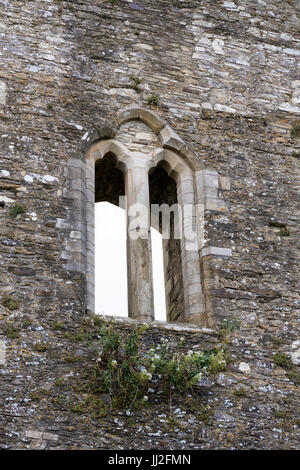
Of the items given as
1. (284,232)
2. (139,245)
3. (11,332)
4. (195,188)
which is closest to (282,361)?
(284,232)

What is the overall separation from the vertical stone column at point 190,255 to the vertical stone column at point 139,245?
382 mm

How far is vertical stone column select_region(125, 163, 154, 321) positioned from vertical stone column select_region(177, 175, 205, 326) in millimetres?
382

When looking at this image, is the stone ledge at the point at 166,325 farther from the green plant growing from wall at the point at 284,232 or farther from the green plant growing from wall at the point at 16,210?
the green plant growing from wall at the point at 284,232

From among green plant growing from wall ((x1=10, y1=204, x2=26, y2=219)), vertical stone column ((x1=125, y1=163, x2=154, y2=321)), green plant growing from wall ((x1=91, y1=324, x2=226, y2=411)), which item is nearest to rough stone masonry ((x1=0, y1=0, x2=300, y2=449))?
green plant growing from wall ((x1=10, y1=204, x2=26, y2=219))

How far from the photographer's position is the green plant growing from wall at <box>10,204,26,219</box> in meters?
8.82

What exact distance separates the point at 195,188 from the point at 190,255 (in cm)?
81

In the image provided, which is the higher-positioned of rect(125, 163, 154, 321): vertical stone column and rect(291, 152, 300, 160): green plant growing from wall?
rect(291, 152, 300, 160): green plant growing from wall

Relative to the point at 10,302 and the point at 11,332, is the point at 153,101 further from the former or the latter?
the point at 11,332

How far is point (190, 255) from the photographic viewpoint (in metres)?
9.41

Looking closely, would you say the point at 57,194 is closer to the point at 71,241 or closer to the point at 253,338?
the point at 71,241

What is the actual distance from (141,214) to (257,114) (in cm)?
206

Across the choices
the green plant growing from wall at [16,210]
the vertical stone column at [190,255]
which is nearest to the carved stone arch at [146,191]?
the vertical stone column at [190,255]

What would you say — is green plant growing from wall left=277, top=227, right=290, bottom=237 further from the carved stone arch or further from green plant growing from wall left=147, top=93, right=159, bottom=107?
green plant growing from wall left=147, top=93, right=159, bottom=107
